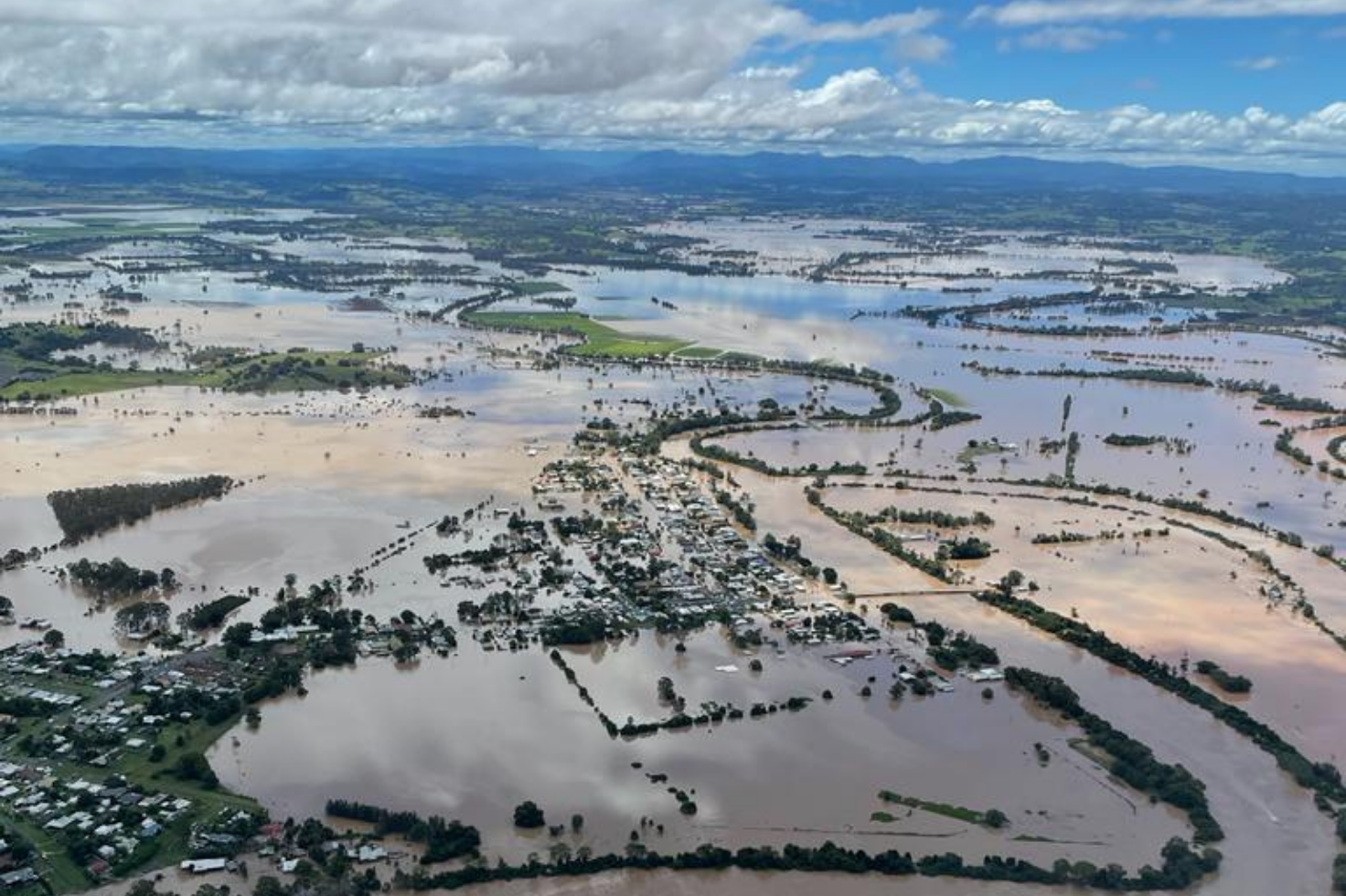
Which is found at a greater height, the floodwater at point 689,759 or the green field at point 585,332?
the green field at point 585,332

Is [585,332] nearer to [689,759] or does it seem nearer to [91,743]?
[689,759]

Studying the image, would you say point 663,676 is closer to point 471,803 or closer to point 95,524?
point 471,803

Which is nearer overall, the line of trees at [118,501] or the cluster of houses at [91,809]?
the cluster of houses at [91,809]

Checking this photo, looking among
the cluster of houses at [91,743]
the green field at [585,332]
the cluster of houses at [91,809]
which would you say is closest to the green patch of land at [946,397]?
the green field at [585,332]

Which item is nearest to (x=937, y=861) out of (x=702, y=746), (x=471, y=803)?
(x=702, y=746)

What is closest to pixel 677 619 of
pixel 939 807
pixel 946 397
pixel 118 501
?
pixel 939 807

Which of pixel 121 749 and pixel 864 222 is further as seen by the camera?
pixel 864 222

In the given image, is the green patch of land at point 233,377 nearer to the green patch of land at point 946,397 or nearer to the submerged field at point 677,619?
the submerged field at point 677,619

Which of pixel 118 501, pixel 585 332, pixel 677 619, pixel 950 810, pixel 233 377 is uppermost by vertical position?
pixel 585 332

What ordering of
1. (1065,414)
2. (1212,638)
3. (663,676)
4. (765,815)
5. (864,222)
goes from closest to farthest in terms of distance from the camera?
(765,815) < (663,676) < (1212,638) < (1065,414) < (864,222)
